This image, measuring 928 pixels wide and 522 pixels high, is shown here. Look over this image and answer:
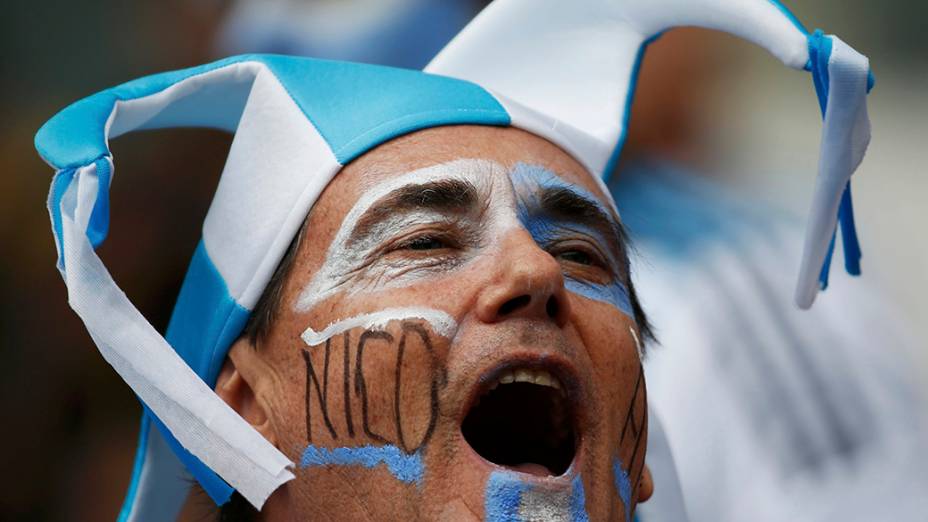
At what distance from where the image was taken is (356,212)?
93.4 inches

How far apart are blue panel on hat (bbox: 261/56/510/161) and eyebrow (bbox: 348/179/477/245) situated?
150 millimetres

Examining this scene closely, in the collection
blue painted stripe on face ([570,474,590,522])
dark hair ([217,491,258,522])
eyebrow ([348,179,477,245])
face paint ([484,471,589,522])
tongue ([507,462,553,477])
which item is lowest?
dark hair ([217,491,258,522])

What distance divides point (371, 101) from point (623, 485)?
2.90ft

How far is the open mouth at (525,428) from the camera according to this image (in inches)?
91.7

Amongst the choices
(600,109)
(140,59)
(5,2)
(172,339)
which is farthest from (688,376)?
(5,2)

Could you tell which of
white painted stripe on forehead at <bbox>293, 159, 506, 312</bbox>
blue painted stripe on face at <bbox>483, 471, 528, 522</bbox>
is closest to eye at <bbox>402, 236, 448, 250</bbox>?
white painted stripe on forehead at <bbox>293, 159, 506, 312</bbox>

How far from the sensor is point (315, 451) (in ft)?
7.39

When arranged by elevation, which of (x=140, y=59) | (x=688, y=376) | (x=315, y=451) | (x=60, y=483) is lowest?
(x=60, y=483)

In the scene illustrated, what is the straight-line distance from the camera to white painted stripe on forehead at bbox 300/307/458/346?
2178 millimetres

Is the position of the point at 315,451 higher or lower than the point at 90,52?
higher

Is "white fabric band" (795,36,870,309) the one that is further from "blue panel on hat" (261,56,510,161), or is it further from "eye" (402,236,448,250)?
"eye" (402,236,448,250)

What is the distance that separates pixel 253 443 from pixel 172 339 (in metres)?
0.65

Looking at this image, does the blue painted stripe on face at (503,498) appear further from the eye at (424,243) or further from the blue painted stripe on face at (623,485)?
the eye at (424,243)

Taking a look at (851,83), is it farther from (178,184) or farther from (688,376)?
(178,184)
